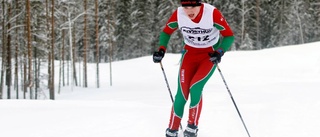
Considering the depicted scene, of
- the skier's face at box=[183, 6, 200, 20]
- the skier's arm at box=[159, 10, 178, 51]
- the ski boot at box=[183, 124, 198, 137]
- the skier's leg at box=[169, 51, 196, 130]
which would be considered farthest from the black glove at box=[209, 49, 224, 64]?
the ski boot at box=[183, 124, 198, 137]

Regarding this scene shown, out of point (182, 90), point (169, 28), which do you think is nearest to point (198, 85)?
point (182, 90)

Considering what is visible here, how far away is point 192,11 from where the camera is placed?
170 inches

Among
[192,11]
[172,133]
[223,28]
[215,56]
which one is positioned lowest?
[172,133]

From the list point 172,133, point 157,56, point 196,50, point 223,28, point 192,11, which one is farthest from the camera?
point 157,56

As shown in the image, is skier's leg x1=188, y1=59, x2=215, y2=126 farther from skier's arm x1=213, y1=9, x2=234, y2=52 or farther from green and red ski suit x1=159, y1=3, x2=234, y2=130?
skier's arm x1=213, y1=9, x2=234, y2=52

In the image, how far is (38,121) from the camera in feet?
19.9

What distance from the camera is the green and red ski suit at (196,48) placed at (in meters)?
4.50

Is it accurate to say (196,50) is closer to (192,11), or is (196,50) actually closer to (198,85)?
(198,85)

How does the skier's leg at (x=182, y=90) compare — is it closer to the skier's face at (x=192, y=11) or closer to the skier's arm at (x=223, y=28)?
the skier's arm at (x=223, y=28)

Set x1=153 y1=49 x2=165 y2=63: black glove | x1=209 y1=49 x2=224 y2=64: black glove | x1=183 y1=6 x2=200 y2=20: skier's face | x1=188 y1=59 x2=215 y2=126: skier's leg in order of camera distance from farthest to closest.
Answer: x1=153 y1=49 x2=165 y2=63: black glove
x1=188 y1=59 x2=215 y2=126: skier's leg
x1=209 y1=49 x2=224 y2=64: black glove
x1=183 y1=6 x2=200 y2=20: skier's face

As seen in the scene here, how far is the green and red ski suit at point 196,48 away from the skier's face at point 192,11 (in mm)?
87

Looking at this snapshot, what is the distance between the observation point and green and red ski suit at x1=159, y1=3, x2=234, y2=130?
4504mm

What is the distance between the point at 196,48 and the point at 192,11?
64cm

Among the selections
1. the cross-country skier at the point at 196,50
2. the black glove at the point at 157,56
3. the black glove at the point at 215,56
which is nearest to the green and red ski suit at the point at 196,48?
the cross-country skier at the point at 196,50
